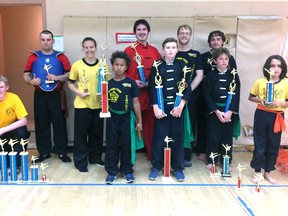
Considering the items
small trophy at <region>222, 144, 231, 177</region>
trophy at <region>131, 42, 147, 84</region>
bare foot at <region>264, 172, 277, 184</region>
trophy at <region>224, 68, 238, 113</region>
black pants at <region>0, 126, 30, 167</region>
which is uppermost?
trophy at <region>131, 42, 147, 84</region>

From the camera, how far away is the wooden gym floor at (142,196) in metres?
2.65

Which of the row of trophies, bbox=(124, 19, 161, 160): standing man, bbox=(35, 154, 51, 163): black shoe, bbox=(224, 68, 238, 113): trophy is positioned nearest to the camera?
the row of trophies

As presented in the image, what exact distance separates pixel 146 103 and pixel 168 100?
0.43 meters

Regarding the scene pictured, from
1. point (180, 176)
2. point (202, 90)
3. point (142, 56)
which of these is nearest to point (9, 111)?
point (142, 56)

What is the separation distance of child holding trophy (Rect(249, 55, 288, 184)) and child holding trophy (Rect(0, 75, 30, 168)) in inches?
92.4

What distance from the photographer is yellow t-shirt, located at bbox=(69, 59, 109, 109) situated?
134 inches

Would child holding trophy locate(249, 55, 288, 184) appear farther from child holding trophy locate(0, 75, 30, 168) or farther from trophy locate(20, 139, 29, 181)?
child holding trophy locate(0, 75, 30, 168)

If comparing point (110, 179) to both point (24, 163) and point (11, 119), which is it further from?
point (11, 119)

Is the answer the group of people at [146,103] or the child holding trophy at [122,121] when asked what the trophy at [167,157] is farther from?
the child holding trophy at [122,121]

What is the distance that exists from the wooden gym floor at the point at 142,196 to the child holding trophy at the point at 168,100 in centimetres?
24

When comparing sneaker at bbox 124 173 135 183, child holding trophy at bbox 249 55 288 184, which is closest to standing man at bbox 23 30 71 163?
sneaker at bbox 124 173 135 183

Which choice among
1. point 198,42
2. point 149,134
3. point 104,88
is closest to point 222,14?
point 198,42

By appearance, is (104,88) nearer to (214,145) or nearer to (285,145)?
(214,145)

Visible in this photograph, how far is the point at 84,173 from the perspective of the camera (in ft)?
11.3
